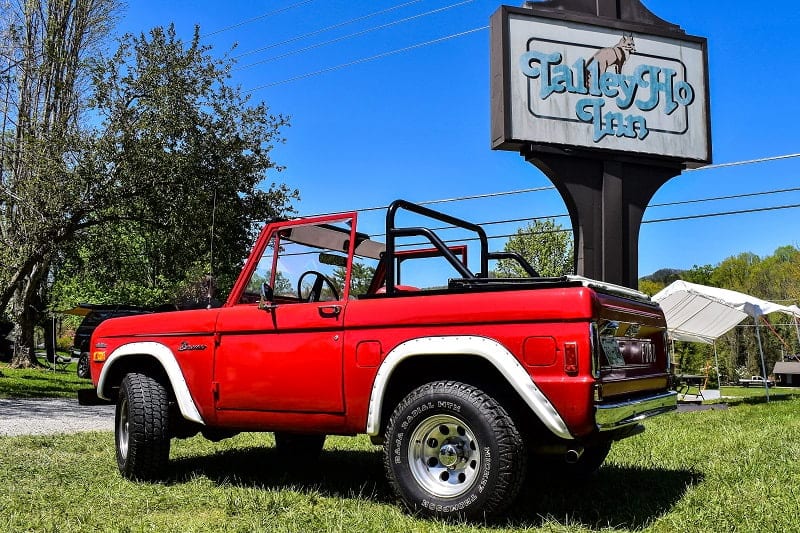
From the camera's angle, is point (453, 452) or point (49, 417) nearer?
point (453, 452)

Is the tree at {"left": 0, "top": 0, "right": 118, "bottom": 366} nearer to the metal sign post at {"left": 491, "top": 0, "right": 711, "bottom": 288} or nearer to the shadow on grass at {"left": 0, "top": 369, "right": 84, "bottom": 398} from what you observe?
the shadow on grass at {"left": 0, "top": 369, "right": 84, "bottom": 398}

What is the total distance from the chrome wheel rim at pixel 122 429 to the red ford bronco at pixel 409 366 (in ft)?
0.04

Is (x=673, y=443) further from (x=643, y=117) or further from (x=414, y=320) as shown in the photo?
(x=643, y=117)

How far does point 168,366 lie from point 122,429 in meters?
0.84

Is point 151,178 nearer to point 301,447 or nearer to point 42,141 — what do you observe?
point 42,141

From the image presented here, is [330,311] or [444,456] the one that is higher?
[330,311]

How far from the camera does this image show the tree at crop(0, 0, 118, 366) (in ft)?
52.5

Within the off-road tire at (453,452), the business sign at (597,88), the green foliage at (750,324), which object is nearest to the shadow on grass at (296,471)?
the off-road tire at (453,452)

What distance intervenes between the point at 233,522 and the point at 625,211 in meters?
7.83

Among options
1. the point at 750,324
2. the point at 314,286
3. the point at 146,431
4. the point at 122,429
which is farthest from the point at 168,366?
the point at 750,324

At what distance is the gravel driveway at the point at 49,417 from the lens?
1004 centimetres

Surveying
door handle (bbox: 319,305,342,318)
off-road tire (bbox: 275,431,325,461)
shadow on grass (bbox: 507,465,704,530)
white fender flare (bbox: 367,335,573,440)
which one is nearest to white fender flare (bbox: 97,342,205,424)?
off-road tire (bbox: 275,431,325,461)

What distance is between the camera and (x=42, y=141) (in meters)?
16.3

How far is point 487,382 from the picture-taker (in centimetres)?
420
